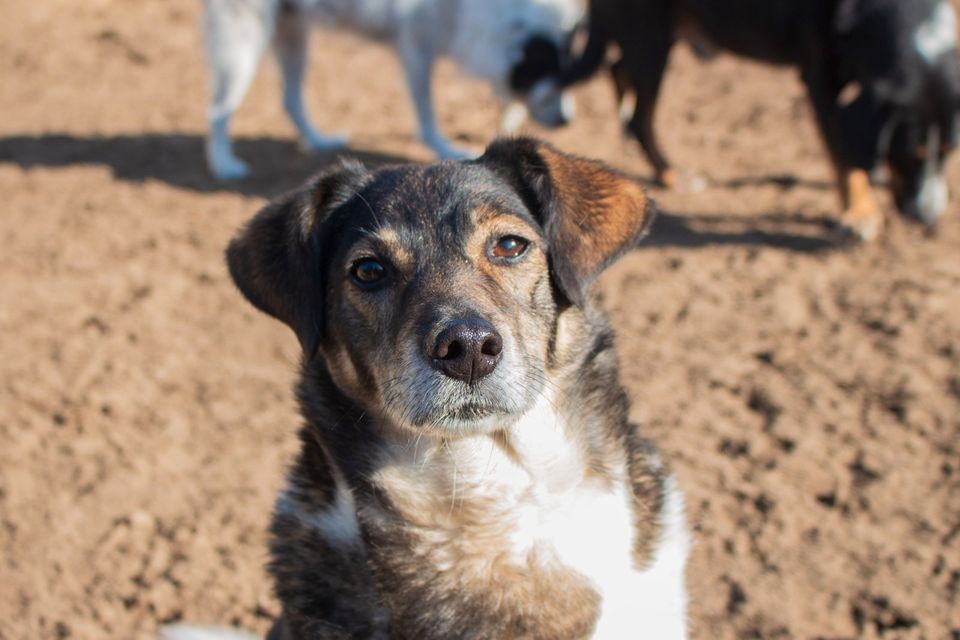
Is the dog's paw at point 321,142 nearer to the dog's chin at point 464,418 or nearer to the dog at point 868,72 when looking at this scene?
the dog at point 868,72

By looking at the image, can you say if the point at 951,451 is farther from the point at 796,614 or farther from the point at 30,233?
the point at 30,233

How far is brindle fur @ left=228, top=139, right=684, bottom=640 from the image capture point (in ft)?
8.32

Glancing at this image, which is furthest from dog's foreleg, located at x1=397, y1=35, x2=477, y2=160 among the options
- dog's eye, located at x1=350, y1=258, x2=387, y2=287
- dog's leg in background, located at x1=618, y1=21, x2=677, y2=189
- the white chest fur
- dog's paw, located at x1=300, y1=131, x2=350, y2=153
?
the white chest fur

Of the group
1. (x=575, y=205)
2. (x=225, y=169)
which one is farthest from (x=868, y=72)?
(x=225, y=169)

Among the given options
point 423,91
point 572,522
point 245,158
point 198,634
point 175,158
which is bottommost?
point 175,158

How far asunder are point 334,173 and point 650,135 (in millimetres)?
4075

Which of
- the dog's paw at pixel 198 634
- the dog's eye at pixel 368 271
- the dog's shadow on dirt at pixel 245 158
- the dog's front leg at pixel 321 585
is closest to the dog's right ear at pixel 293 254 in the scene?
the dog's eye at pixel 368 271

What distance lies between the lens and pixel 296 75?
735cm

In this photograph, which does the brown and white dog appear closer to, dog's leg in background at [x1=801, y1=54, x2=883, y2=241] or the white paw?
dog's leg in background at [x1=801, y1=54, x2=883, y2=241]

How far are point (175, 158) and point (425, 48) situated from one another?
6.61 feet

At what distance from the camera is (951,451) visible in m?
4.04

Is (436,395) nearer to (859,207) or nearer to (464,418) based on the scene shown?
(464,418)

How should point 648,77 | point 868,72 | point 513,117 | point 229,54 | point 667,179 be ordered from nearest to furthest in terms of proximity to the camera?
point 868,72
point 648,77
point 667,179
point 229,54
point 513,117

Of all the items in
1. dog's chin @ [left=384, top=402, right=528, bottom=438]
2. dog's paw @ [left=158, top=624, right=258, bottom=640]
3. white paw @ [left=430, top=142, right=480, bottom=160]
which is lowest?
dog's paw @ [left=158, top=624, right=258, bottom=640]
